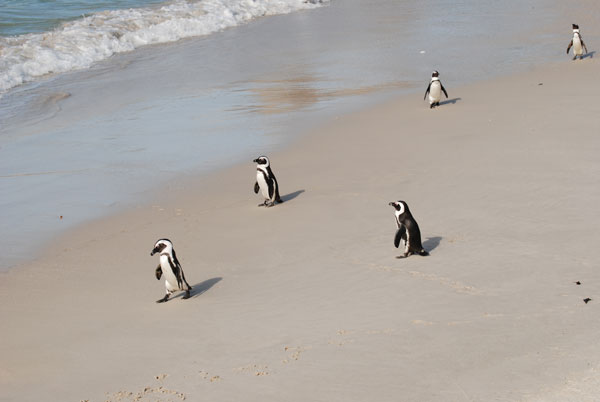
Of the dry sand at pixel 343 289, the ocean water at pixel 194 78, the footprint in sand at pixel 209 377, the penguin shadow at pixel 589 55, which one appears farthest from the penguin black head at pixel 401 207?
the penguin shadow at pixel 589 55

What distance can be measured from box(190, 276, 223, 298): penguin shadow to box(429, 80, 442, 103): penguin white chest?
6652mm

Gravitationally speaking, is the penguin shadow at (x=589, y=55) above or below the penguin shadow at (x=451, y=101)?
below

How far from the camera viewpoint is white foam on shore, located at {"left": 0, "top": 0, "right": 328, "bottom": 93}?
66.6 feet

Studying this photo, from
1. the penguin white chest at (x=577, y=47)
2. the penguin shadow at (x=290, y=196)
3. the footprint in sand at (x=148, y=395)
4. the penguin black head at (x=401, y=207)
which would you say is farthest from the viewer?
the penguin white chest at (x=577, y=47)

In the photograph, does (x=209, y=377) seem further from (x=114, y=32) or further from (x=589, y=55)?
(x=114, y=32)

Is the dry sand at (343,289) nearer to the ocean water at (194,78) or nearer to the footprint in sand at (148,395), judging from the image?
the footprint in sand at (148,395)

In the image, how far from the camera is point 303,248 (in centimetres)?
756

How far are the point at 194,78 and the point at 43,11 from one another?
47.0 ft

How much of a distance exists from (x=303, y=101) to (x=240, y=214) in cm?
547

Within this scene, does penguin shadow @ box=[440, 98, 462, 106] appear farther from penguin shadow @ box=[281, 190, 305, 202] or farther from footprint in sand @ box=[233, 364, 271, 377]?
footprint in sand @ box=[233, 364, 271, 377]

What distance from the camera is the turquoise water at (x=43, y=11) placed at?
2583 centimetres

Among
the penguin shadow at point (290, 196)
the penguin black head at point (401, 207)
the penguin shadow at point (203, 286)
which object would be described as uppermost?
the penguin black head at point (401, 207)

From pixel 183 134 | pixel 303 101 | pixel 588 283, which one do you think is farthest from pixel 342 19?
pixel 588 283

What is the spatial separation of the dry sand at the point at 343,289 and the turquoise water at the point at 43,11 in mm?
17998
